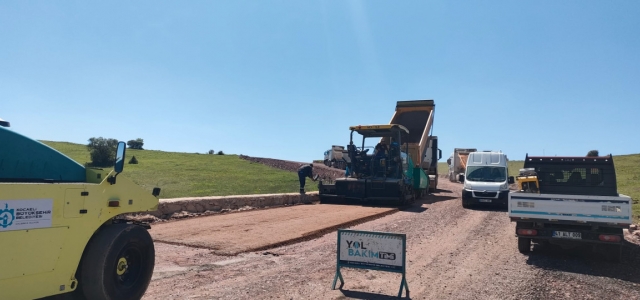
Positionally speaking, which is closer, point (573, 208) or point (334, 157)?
point (573, 208)

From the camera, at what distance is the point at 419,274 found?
7.02 meters

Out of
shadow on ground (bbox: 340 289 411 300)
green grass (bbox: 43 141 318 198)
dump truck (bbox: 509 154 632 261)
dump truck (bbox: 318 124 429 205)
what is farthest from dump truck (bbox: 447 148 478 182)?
shadow on ground (bbox: 340 289 411 300)

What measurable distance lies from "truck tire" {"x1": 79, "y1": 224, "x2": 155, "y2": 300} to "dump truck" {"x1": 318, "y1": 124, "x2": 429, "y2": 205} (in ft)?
41.4

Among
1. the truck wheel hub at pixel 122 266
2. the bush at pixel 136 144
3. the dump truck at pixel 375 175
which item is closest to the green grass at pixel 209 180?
the dump truck at pixel 375 175

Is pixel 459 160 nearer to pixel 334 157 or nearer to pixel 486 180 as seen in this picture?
pixel 334 157

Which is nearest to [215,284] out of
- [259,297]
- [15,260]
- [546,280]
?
[259,297]

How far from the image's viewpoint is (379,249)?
6312 millimetres

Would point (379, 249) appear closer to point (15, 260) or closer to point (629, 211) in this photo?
point (15, 260)

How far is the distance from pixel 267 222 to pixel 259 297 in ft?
20.8

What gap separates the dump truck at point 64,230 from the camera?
12.6ft

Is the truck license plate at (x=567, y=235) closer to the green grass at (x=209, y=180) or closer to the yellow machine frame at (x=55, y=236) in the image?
the yellow machine frame at (x=55, y=236)

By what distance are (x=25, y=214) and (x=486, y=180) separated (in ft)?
55.7

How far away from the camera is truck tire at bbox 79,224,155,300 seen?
4523 mm

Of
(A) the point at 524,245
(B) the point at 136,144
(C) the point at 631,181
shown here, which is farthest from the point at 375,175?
(B) the point at 136,144
